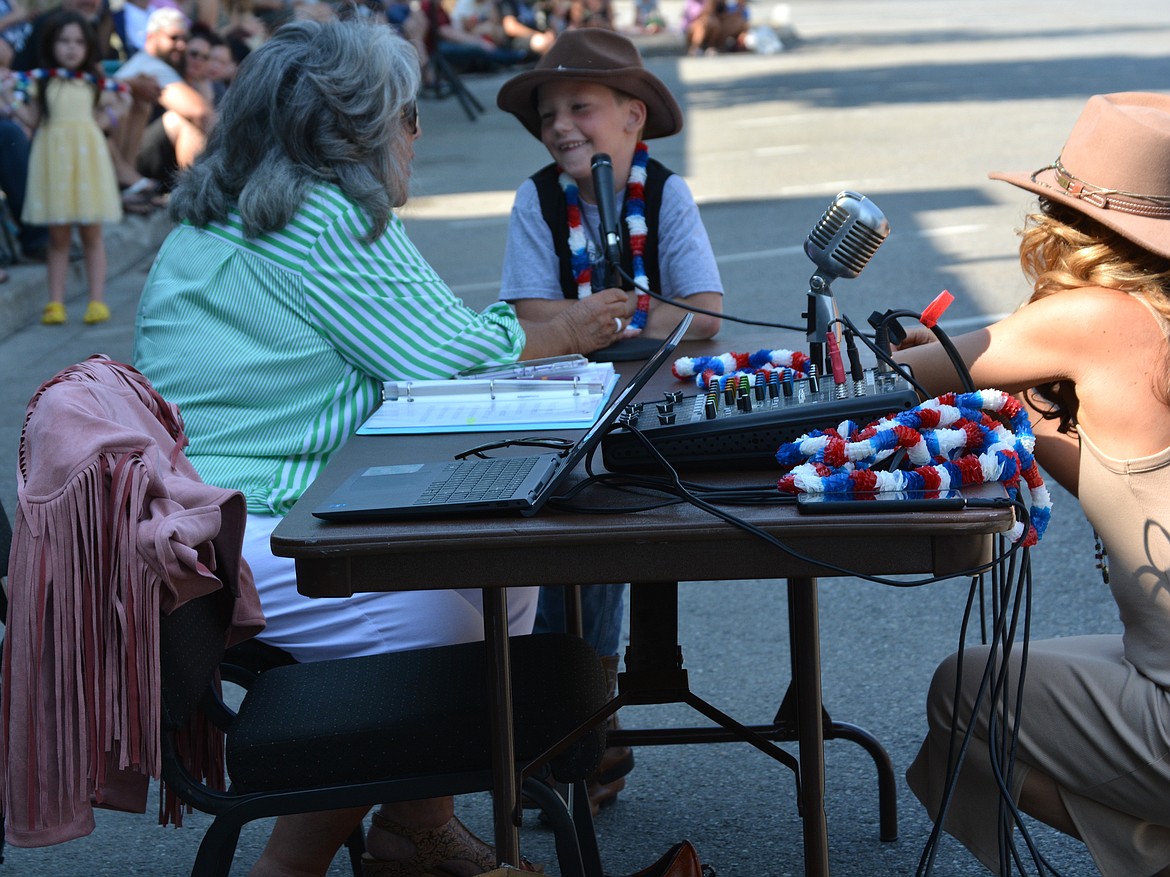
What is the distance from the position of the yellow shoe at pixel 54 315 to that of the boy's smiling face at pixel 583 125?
5125 millimetres

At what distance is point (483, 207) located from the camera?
10945 mm

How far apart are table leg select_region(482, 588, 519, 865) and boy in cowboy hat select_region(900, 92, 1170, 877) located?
691mm

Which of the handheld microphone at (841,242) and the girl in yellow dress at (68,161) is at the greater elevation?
the handheld microphone at (841,242)

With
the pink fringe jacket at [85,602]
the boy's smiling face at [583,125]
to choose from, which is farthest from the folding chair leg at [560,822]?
the boy's smiling face at [583,125]

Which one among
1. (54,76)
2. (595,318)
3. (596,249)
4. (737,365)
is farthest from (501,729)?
(54,76)

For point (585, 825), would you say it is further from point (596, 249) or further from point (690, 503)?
point (596, 249)

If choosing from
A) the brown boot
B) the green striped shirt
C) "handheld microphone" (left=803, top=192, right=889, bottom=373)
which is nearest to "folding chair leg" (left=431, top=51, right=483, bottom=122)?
the brown boot

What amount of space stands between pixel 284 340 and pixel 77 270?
22.0 feet

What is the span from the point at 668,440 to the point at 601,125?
4.96 feet

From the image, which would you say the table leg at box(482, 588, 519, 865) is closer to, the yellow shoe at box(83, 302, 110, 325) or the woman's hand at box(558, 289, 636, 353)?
the woman's hand at box(558, 289, 636, 353)

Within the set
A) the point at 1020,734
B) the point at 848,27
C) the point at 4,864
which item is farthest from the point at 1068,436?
the point at 848,27

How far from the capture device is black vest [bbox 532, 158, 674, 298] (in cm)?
326

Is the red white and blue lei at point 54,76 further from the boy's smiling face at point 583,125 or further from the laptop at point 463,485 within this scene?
the laptop at point 463,485

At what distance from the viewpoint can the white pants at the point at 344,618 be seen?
7.77 feet
